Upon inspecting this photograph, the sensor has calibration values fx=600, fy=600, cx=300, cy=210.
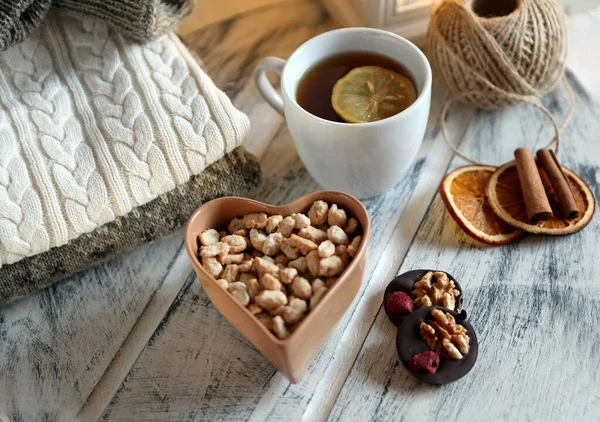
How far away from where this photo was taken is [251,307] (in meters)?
0.51

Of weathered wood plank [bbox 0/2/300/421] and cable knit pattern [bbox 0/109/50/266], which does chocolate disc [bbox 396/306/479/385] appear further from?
cable knit pattern [bbox 0/109/50/266]

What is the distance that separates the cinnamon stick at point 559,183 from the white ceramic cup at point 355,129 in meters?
0.15

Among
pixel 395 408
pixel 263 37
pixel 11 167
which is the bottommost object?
pixel 395 408

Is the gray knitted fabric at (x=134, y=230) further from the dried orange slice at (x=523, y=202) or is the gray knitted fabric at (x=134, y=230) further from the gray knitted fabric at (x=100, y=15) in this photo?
the dried orange slice at (x=523, y=202)

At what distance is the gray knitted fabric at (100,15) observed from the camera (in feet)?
1.94

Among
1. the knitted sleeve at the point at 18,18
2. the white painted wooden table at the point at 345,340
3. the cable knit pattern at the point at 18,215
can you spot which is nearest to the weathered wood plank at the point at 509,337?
the white painted wooden table at the point at 345,340

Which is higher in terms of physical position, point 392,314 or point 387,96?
point 387,96

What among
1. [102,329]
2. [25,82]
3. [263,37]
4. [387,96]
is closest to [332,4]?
[263,37]

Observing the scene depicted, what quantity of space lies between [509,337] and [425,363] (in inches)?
4.0

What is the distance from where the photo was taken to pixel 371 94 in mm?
647

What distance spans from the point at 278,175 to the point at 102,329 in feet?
0.88

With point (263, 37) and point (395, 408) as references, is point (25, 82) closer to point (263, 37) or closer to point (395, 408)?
point (263, 37)

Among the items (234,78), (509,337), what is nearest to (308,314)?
(509,337)

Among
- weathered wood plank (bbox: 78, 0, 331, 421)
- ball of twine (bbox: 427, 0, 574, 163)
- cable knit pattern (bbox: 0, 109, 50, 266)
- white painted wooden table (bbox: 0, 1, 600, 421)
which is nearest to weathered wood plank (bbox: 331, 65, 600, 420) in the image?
white painted wooden table (bbox: 0, 1, 600, 421)
